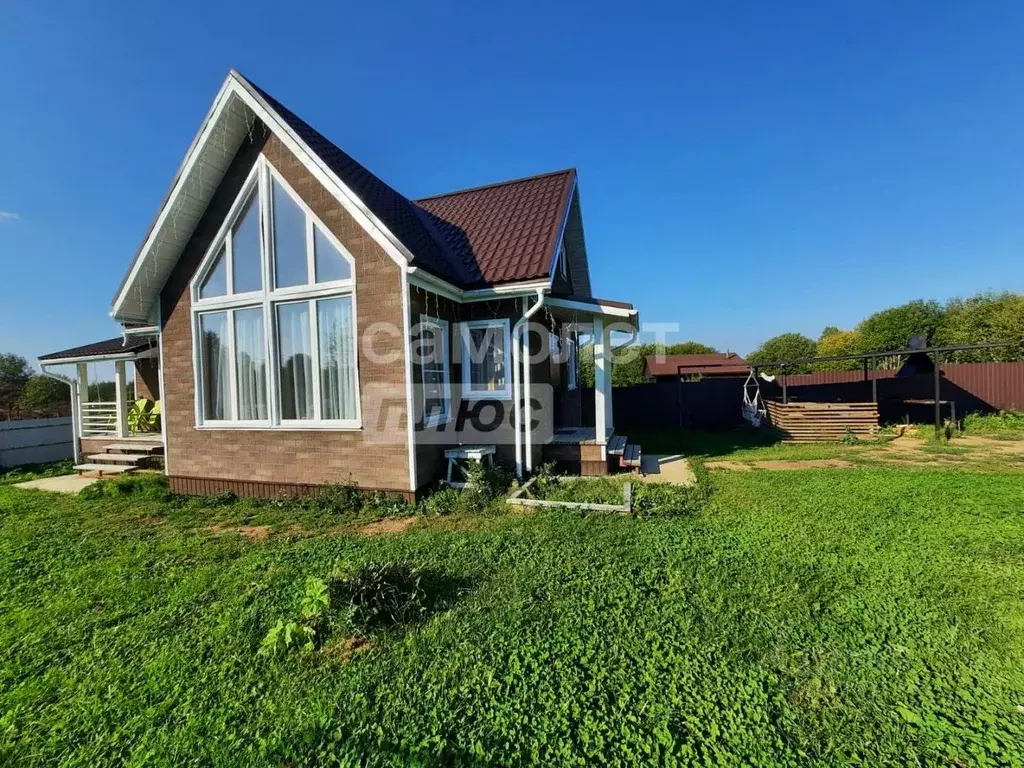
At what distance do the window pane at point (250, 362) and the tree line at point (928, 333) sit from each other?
2577 cm

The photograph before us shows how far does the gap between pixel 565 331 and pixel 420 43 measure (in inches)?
270

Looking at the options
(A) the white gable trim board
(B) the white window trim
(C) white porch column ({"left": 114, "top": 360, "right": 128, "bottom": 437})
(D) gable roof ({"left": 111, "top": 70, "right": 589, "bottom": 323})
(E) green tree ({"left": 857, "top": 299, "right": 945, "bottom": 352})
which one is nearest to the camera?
(A) the white gable trim board

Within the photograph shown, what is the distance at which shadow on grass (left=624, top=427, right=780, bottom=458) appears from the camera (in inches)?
444

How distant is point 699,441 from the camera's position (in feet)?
42.4

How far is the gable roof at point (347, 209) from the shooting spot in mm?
6762

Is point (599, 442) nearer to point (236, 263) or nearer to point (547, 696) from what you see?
point (547, 696)

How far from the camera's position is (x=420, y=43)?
868 centimetres

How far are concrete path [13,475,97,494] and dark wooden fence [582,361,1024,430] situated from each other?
12.7 metres

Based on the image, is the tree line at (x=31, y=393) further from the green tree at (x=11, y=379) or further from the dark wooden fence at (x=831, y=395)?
the dark wooden fence at (x=831, y=395)

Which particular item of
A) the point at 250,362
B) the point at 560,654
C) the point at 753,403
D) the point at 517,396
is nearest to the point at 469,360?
the point at 517,396

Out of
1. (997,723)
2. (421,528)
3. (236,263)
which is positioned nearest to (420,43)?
(236,263)

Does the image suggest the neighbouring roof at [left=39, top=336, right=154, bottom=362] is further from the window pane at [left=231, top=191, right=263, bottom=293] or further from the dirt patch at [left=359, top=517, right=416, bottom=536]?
the dirt patch at [left=359, top=517, right=416, bottom=536]

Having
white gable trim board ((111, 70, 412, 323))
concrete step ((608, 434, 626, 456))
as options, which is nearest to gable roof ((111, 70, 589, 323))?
white gable trim board ((111, 70, 412, 323))

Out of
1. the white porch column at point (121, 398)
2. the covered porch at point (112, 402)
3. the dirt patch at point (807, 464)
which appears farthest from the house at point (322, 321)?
the white porch column at point (121, 398)
